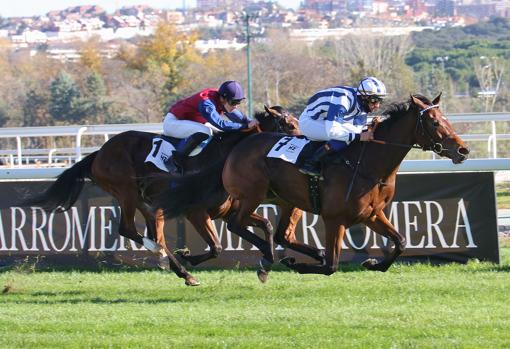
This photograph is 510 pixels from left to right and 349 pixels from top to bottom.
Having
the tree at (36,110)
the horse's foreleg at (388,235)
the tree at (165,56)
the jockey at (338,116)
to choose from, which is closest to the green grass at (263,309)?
the horse's foreleg at (388,235)

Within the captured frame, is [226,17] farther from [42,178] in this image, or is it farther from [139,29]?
[42,178]

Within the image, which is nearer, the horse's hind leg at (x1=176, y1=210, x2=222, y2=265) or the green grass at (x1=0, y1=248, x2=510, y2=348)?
the green grass at (x1=0, y1=248, x2=510, y2=348)

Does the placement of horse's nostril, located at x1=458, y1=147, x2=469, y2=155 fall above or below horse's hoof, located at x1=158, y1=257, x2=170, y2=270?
above

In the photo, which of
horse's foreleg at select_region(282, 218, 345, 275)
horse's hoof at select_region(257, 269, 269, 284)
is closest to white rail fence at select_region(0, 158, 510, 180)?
horse's hoof at select_region(257, 269, 269, 284)

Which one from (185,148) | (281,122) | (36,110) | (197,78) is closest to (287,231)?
(281,122)

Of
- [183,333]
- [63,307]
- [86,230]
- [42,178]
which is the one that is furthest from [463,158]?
[42,178]

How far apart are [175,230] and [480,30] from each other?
88864 millimetres

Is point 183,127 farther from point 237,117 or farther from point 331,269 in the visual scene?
point 331,269

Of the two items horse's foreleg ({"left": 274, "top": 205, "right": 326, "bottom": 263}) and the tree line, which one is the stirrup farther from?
the tree line

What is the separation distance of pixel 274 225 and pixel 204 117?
70.5 inches

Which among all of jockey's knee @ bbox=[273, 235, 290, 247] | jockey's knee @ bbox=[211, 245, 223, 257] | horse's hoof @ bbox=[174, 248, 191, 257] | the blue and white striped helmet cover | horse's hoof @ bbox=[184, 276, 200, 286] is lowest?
horse's hoof @ bbox=[184, 276, 200, 286]

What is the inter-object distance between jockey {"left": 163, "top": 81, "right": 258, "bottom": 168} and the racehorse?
0.11 metres

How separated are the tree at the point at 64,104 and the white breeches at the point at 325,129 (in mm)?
38350

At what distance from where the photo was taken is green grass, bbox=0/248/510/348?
729 cm
